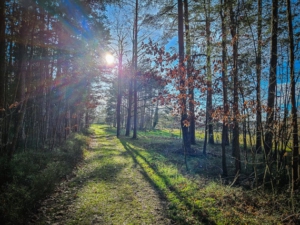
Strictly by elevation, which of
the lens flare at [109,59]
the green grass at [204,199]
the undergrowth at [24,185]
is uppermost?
the lens flare at [109,59]

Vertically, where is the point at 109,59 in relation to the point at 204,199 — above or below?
above

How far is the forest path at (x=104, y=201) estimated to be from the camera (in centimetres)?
374

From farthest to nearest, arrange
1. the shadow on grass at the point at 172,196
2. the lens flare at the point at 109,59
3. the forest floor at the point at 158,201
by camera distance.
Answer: the lens flare at the point at 109,59 → the shadow on grass at the point at 172,196 → the forest floor at the point at 158,201

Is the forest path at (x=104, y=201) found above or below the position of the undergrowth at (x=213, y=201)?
below

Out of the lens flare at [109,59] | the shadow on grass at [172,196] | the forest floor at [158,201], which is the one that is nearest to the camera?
the forest floor at [158,201]

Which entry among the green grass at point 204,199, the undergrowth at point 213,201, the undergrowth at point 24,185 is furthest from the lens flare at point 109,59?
the undergrowth at point 213,201

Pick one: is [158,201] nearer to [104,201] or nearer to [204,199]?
[204,199]

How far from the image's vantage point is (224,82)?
574cm

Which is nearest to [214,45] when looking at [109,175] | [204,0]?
[204,0]

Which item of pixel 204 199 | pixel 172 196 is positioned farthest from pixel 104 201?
pixel 204 199

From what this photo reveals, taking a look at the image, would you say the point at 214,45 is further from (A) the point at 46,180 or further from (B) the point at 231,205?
(A) the point at 46,180

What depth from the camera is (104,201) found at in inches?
179

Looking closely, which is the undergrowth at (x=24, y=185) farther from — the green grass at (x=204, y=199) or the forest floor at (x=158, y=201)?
the green grass at (x=204, y=199)

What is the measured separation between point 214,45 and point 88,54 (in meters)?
7.91
